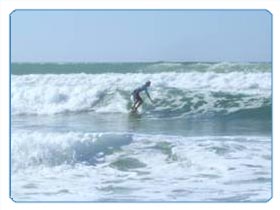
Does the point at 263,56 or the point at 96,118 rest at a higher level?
the point at 263,56

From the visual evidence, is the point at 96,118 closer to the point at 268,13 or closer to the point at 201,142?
the point at 201,142

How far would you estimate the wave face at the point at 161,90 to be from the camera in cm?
279

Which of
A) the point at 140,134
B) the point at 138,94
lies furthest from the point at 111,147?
the point at 138,94

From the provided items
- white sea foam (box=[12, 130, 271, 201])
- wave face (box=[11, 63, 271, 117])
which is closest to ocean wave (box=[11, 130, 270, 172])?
white sea foam (box=[12, 130, 271, 201])

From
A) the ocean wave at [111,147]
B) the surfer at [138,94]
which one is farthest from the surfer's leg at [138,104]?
the ocean wave at [111,147]

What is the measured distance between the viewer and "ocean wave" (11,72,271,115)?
9.16 ft

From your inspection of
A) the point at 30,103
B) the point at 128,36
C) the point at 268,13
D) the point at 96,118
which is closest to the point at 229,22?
the point at 268,13

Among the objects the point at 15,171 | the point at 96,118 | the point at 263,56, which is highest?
the point at 263,56

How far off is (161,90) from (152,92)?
36mm

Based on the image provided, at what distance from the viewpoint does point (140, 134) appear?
9.22 ft

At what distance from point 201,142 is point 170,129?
5.0 inches

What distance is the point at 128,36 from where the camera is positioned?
9.12 feet

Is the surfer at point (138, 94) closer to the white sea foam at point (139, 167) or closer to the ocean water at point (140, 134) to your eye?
the ocean water at point (140, 134)

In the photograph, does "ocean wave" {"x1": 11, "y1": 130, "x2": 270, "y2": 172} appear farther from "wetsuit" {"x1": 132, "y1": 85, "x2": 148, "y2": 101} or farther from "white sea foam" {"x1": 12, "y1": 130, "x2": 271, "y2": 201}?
"wetsuit" {"x1": 132, "y1": 85, "x2": 148, "y2": 101}
